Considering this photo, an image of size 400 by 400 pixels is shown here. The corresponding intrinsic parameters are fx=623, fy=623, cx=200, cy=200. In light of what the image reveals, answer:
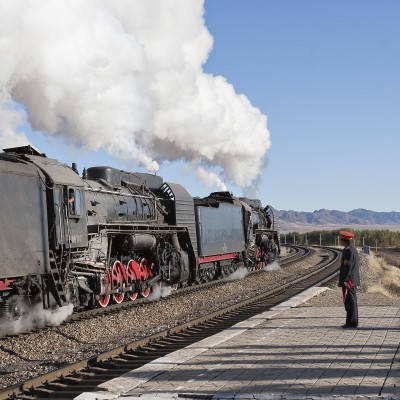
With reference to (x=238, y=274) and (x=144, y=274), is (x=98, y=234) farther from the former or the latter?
(x=238, y=274)

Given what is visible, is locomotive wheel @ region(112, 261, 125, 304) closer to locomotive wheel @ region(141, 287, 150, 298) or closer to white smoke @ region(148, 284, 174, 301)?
locomotive wheel @ region(141, 287, 150, 298)

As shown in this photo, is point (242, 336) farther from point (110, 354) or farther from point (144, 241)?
point (144, 241)

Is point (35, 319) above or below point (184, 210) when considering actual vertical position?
below

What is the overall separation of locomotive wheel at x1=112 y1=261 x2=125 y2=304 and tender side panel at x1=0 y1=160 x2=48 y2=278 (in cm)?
410

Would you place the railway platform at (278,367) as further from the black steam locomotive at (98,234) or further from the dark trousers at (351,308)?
the black steam locomotive at (98,234)

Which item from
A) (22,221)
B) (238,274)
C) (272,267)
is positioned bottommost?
(272,267)

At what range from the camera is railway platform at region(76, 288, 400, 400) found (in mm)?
6672

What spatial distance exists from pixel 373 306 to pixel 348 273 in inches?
137

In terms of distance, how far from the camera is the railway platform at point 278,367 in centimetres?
667

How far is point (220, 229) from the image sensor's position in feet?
81.5

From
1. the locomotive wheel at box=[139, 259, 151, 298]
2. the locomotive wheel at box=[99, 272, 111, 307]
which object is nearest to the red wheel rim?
the locomotive wheel at box=[139, 259, 151, 298]

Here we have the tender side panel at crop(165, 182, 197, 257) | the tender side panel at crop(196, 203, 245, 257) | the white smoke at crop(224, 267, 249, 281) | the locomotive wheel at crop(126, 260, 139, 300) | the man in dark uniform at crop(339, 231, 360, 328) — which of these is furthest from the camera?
the white smoke at crop(224, 267, 249, 281)

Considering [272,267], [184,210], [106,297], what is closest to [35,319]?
[106,297]

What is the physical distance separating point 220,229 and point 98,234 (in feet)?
33.8
